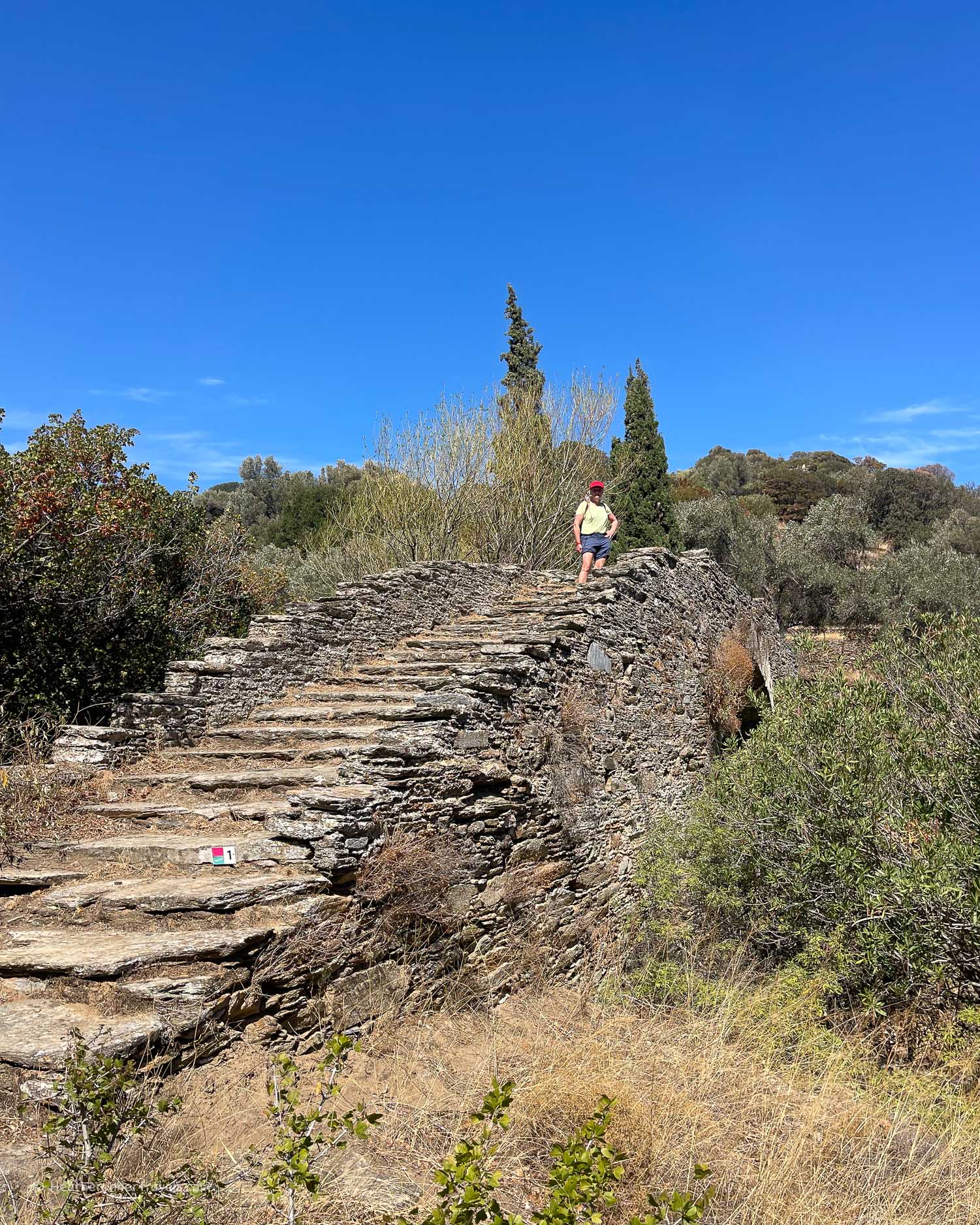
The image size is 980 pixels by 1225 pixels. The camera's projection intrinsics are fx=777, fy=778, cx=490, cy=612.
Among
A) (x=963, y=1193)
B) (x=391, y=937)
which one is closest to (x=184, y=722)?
(x=391, y=937)

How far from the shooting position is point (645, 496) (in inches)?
816

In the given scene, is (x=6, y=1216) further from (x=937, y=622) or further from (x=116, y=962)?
(x=937, y=622)

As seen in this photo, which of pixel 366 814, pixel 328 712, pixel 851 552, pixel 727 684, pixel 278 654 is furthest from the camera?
pixel 851 552

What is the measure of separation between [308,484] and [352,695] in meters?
28.7

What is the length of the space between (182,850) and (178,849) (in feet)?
0.09

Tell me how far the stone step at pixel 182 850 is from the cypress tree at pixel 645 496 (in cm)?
1522

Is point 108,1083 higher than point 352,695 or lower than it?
lower

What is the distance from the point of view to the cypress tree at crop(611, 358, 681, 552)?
19.9 meters

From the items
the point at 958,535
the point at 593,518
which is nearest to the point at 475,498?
the point at 593,518

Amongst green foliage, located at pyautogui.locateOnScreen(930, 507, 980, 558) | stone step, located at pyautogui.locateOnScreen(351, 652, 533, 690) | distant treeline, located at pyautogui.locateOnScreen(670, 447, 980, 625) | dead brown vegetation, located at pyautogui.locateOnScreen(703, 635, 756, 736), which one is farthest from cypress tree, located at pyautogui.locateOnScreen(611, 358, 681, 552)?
stone step, located at pyautogui.locateOnScreen(351, 652, 533, 690)

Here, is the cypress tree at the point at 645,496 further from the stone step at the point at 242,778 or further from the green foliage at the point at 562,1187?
the green foliage at the point at 562,1187

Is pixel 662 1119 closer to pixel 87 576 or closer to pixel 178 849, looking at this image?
pixel 178 849

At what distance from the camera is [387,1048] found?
198 inches

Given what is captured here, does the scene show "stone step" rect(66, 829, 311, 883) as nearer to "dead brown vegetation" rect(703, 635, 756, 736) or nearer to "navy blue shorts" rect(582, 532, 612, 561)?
"navy blue shorts" rect(582, 532, 612, 561)
